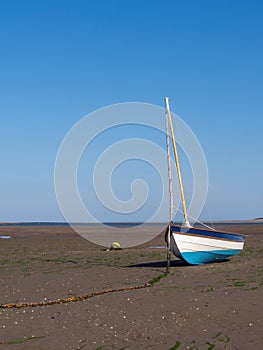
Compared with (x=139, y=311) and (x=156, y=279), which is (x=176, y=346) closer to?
(x=139, y=311)

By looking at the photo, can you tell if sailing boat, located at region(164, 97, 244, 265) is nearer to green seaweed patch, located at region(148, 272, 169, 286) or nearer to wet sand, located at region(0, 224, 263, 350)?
wet sand, located at region(0, 224, 263, 350)

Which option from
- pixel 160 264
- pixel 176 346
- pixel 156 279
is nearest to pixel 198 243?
pixel 160 264

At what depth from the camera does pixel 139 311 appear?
13367 mm

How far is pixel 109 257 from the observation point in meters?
30.4

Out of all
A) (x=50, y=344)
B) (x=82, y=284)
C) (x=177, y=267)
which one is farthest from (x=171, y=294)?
(x=177, y=267)

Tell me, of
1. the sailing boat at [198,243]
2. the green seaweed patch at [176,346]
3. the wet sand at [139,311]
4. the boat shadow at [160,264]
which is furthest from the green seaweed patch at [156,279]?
the green seaweed patch at [176,346]

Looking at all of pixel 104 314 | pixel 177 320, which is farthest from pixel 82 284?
pixel 177 320

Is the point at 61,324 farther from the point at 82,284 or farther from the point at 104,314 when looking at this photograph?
the point at 82,284

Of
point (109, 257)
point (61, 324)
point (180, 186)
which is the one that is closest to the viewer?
point (61, 324)

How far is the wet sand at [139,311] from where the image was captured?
10609 millimetres

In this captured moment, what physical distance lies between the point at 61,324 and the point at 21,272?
1160 cm

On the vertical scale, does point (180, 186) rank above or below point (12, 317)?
above

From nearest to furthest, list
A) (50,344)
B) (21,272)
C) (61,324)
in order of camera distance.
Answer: (50,344) → (61,324) → (21,272)

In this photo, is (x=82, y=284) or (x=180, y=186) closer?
(x=82, y=284)
